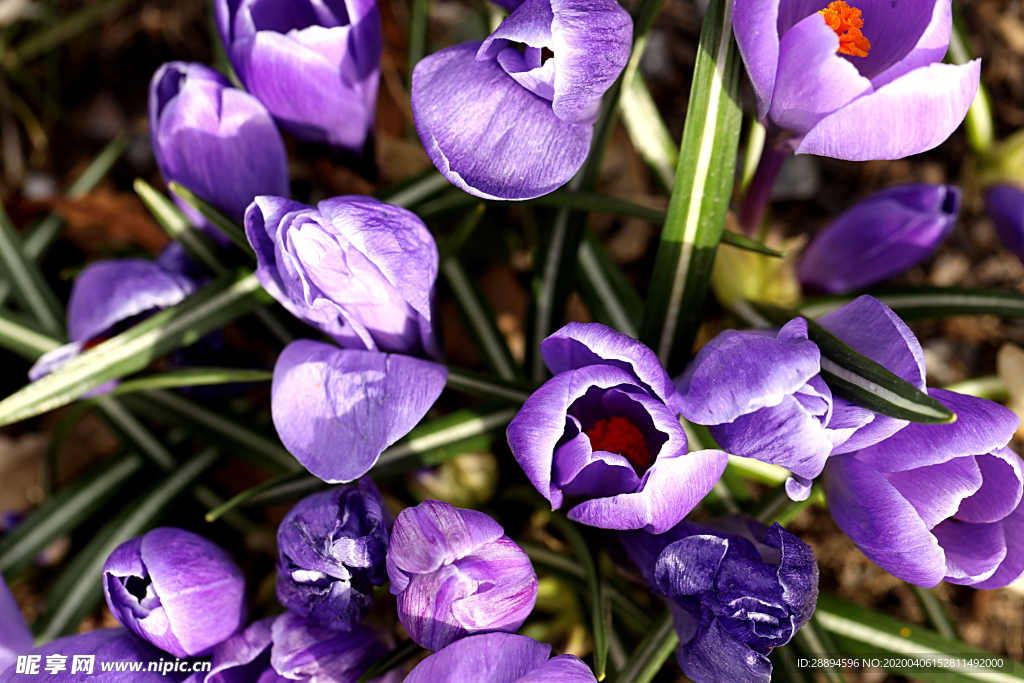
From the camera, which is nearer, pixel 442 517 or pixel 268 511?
pixel 442 517

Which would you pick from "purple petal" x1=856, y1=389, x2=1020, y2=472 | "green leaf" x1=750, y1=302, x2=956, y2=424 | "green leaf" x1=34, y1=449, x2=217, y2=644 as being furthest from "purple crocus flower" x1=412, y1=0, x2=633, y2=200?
"green leaf" x1=34, y1=449, x2=217, y2=644

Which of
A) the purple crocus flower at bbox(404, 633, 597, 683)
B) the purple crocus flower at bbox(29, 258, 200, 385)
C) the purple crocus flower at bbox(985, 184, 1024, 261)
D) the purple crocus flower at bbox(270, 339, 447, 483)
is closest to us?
the purple crocus flower at bbox(404, 633, 597, 683)

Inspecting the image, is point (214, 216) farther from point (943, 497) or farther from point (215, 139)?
point (943, 497)

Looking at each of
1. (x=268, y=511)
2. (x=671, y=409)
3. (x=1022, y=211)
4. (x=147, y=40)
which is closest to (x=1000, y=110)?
(x=1022, y=211)

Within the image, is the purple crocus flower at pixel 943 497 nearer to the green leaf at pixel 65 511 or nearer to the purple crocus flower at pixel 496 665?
the purple crocus flower at pixel 496 665

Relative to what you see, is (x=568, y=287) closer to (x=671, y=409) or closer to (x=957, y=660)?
(x=671, y=409)

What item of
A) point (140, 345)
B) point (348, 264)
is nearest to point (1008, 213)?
point (348, 264)

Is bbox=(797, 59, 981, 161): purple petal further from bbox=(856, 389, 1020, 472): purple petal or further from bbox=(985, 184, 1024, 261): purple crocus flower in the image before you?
bbox=(985, 184, 1024, 261): purple crocus flower
